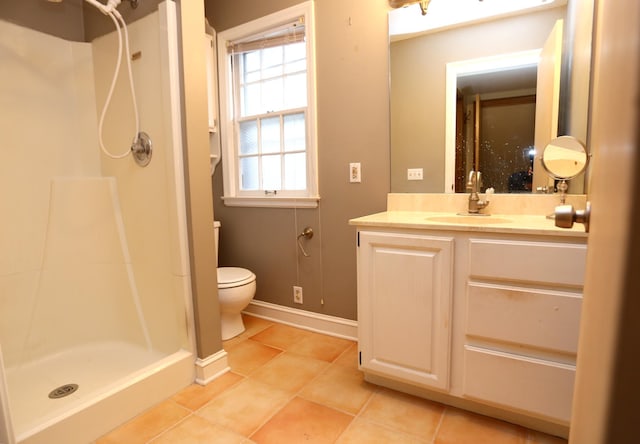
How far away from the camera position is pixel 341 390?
175 centimetres

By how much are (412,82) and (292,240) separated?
4.17 ft

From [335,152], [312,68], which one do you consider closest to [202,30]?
[312,68]

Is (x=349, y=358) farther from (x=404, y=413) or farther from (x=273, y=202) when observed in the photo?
(x=273, y=202)

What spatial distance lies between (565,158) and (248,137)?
201 centimetres

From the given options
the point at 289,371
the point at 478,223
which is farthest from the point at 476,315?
the point at 289,371

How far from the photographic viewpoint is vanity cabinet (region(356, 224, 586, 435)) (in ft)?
4.20

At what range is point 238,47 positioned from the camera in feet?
8.34

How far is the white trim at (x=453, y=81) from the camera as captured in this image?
1753mm

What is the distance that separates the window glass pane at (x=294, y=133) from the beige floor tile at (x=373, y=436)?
1.67 meters

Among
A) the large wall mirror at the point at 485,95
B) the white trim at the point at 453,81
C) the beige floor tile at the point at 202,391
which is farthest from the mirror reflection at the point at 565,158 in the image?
the beige floor tile at the point at 202,391

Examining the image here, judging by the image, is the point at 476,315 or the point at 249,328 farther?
the point at 249,328

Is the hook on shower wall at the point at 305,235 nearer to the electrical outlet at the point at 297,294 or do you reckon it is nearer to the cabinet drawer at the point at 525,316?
the electrical outlet at the point at 297,294

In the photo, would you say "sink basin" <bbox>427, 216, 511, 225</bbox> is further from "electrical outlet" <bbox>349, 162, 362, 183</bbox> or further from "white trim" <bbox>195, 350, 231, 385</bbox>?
"white trim" <bbox>195, 350, 231, 385</bbox>

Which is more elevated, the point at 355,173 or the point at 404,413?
the point at 355,173
